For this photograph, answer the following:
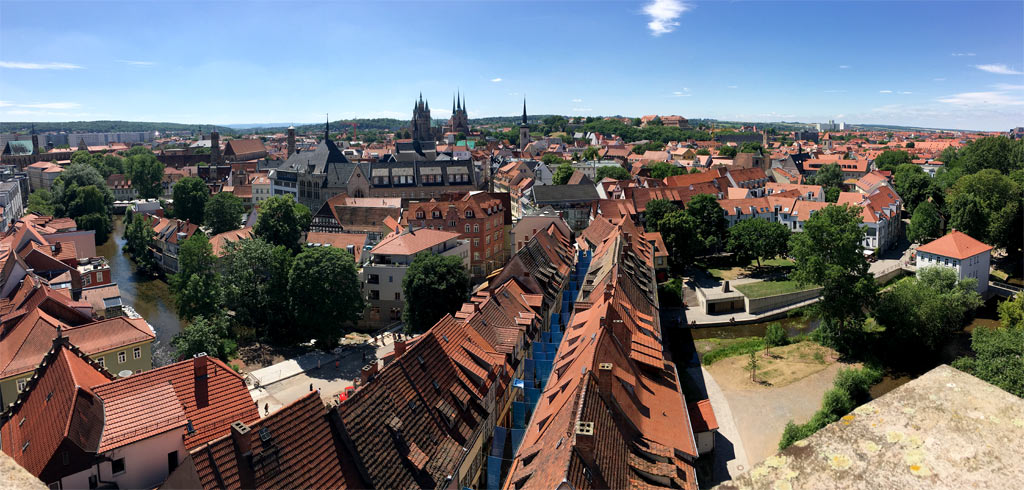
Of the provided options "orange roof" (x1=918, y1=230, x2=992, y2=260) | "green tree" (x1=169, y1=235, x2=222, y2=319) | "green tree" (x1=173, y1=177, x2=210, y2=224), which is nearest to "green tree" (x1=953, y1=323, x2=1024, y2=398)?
"orange roof" (x1=918, y1=230, x2=992, y2=260)

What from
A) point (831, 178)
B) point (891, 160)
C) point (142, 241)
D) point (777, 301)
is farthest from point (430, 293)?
point (891, 160)

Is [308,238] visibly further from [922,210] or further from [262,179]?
[922,210]

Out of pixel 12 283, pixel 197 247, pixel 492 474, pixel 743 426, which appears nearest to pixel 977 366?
pixel 743 426

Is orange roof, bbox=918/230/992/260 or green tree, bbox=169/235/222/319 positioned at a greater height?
orange roof, bbox=918/230/992/260

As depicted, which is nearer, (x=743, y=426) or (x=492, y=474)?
Answer: (x=492, y=474)

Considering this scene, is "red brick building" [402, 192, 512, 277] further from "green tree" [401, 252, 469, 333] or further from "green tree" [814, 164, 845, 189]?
"green tree" [814, 164, 845, 189]

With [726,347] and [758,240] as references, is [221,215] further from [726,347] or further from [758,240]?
[758,240]

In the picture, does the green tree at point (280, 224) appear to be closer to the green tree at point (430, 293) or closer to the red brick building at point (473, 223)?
the red brick building at point (473, 223)
